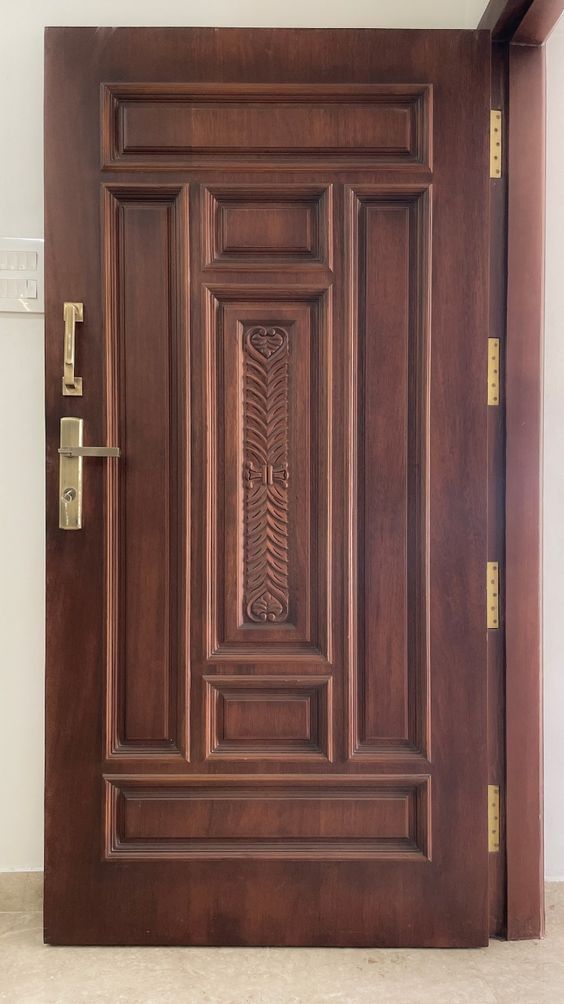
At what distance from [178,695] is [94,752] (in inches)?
8.2

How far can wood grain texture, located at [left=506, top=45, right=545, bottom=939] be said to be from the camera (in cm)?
154

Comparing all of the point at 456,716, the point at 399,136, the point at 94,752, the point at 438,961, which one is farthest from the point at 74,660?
the point at 399,136

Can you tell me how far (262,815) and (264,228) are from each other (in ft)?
3.99

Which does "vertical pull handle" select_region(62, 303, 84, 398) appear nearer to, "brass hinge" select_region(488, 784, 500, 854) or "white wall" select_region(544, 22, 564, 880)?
"white wall" select_region(544, 22, 564, 880)

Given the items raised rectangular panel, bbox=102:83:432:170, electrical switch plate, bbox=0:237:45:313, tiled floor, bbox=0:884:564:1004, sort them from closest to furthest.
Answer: tiled floor, bbox=0:884:564:1004 < raised rectangular panel, bbox=102:83:432:170 < electrical switch plate, bbox=0:237:45:313

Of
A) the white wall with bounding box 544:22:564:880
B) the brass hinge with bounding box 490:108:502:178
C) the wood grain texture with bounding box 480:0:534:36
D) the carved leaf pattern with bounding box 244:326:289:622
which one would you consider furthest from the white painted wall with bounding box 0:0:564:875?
the carved leaf pattern with bounding box 244:326:289:622

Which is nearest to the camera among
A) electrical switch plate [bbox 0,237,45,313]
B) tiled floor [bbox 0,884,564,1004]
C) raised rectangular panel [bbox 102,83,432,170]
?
tiled floor [bbox 0,884,564,1004]

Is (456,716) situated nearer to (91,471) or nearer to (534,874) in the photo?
(534,874)

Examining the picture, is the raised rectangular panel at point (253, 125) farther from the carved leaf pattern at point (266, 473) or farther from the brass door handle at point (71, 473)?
the brass door handle at point (71, 473)

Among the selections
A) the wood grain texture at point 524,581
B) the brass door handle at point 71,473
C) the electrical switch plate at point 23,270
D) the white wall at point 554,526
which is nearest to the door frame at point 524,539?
the wood grain texture at point 524,581

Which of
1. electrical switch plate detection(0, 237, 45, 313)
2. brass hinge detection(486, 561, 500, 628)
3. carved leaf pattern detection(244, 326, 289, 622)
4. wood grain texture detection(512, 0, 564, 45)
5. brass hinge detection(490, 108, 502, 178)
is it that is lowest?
brass hinge detection(486, 561, 500, 628)

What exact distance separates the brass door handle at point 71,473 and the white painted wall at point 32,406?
0.15m

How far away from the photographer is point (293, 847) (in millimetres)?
1532

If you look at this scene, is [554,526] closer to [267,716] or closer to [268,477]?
[268,477]
